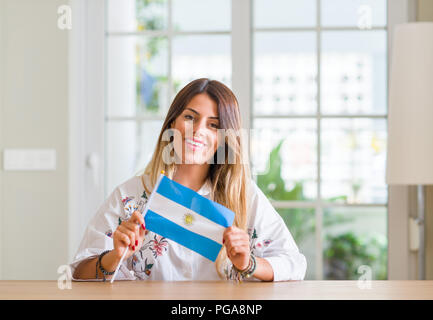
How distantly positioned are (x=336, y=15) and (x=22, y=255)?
5.95 ft

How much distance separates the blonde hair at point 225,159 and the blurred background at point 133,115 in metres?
0.98

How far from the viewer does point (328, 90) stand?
2.55 m

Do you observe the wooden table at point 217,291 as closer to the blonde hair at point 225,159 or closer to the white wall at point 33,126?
the blonde hair at point 225,159

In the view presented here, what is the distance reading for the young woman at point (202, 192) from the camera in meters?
1.35

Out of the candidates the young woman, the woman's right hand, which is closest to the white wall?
the young woman

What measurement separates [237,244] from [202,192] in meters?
0.34

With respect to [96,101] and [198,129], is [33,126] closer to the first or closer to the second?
[96,101]

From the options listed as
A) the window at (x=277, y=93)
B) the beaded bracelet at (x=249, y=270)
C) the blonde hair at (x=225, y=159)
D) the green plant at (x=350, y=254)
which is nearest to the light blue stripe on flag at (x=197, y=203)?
the beaded bracelet at (x=249, y=270)

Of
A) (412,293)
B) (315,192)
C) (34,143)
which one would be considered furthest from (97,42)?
(412,293)

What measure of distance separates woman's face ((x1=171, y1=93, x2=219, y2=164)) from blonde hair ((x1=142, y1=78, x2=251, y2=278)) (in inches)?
0.6

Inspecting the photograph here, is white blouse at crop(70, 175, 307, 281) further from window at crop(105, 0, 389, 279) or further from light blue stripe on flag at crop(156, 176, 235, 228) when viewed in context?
window at crop(105, 0, 389, 279)

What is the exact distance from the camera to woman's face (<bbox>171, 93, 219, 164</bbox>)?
4.41 ft

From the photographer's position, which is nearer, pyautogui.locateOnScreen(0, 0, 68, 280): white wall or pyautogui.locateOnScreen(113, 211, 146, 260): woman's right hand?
pyautogui.locateOnScreen(113, 211, 146, 260): woman's right hand

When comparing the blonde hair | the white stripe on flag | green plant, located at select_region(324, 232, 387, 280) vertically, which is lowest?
green plant, located at select_region(324, 232, 387, 280)
